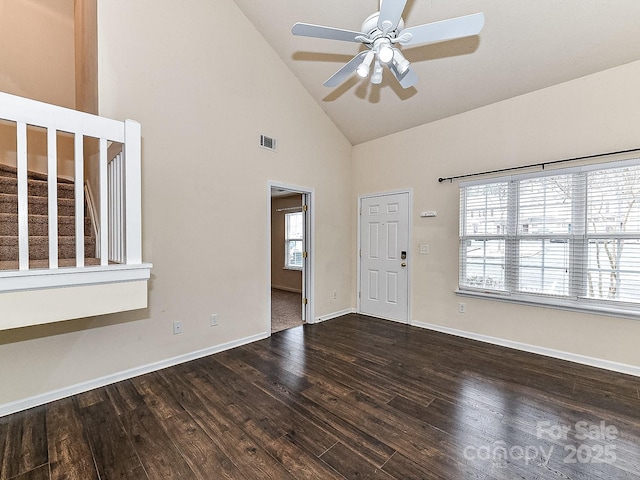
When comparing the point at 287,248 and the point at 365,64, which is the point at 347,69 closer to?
the point at 365,64

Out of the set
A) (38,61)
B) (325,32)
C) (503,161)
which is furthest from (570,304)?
(38,61)

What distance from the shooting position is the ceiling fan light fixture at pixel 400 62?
2.18 m

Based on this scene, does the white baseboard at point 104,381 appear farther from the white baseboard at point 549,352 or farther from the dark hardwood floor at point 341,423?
the white baseboard at point 549,352

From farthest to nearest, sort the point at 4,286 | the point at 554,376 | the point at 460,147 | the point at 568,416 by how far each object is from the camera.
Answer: the point at 460,147
the point at 554,376
the point at 568,416
the point at 4,286

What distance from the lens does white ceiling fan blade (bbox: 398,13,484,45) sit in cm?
187

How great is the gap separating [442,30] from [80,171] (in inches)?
95.8

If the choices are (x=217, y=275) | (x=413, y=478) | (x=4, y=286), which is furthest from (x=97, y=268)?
(x=413, y=478)

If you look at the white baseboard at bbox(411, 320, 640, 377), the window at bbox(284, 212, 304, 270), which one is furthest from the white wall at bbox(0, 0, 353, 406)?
the window at bbox(284, 212, 304, 270)

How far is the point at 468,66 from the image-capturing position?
126 inches

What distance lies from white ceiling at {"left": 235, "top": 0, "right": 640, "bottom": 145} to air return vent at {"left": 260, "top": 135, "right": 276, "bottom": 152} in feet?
3.57

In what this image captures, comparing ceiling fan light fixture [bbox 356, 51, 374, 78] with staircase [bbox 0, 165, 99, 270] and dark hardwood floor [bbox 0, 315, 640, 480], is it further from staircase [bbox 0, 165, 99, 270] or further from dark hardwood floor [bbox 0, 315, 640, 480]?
dark hardwood floor [bbox 0, 315, 640, 480]

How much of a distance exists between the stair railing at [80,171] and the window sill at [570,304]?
3724 millimetres

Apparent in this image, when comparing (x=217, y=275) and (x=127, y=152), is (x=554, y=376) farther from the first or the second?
(x=127, y=152)

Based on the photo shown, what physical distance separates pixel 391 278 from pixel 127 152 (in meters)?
3.76
